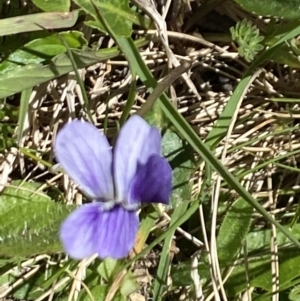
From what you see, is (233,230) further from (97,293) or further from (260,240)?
(97,293)

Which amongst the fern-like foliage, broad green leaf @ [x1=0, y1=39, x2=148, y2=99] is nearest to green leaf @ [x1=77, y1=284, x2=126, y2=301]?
broad green leaf @ [x1=0, y1=39, x2=148, y2=99]

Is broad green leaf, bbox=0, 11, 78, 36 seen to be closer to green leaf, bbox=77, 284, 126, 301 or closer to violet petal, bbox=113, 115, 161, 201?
violet petal, bbox=113, 115, 161, 201

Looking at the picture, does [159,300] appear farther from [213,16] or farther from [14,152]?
[213,16]

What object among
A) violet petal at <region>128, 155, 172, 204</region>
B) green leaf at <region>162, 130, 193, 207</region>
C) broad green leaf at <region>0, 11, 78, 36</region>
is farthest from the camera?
green leaf at <region>162, 130, 193, 207</region>

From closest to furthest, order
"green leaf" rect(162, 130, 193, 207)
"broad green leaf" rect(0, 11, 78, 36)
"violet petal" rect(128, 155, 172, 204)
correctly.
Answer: "violet petal" rect(128, 155, 172, 204), "broad green leaf" rect(0, 11, 78, 36), "green leaf" rect(162, 130, 193, 207)

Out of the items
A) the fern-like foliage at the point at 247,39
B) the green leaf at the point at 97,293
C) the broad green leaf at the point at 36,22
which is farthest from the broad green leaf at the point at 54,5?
the green leaf at the point at 97,293

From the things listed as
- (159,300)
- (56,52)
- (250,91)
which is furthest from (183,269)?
(56,52)

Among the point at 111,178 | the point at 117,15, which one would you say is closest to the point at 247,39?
the point at 117,15
